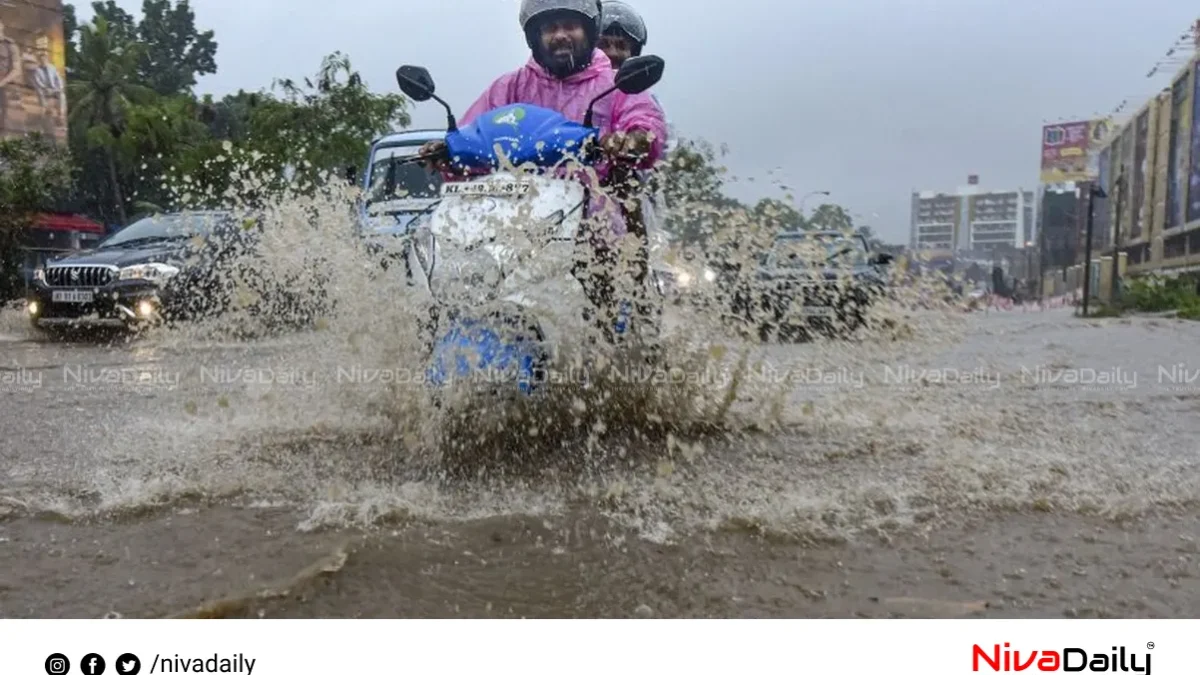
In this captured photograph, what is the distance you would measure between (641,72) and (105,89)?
23880 mm

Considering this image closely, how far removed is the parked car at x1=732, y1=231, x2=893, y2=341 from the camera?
3846 millimetres

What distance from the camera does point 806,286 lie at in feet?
12.8

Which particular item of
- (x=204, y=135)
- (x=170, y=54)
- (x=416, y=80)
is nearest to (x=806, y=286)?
(x=416, y=80)

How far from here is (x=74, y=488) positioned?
3.06 metres

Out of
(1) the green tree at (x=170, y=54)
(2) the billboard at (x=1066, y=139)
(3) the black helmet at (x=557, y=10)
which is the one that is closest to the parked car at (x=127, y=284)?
(1) the green tree at (x=170, y=54)

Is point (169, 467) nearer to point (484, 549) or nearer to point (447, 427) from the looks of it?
point (447, 427)

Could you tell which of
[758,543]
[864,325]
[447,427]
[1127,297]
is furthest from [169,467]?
[1127,297]

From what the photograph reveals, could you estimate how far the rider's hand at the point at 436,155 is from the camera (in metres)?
3.54

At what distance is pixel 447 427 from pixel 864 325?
1.85m
